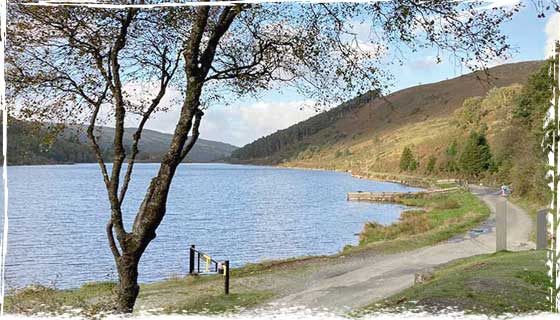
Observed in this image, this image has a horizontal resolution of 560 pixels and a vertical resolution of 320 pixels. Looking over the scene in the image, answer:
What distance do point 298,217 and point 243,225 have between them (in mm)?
6432

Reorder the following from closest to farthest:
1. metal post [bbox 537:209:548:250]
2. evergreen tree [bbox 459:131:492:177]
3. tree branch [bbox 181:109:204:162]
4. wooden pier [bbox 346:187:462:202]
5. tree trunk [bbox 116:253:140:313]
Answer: tree trunk [bbox 116:253:140:313]
tree branch [bbox 181:109:204:162]
metal post [bbox 537:209:548:250]
evergreen tree [bbox 459:131:492:177]
wooden pier [bbox 346:187:462:202]

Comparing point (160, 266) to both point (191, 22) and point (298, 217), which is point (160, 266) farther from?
point (298, 217)

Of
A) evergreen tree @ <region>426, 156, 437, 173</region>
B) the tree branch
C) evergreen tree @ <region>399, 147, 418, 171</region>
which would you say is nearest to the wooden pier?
evergreen tree @ <region>426, 156, 437, 173</region>

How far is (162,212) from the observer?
19.6 ft

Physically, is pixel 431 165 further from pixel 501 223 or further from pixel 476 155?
pixel 501 223

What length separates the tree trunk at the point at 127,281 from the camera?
19.5ft

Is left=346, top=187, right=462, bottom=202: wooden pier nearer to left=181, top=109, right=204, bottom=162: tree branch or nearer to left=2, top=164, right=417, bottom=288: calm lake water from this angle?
left=2, top=164, right=417, bottom=288: calm lake water

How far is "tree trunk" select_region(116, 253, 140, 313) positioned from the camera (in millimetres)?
5949

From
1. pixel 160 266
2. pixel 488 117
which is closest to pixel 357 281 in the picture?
pixel 160 266

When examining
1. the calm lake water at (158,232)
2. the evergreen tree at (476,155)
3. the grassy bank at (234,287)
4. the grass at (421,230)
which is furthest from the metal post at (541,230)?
the evergreen tree at (476,155)

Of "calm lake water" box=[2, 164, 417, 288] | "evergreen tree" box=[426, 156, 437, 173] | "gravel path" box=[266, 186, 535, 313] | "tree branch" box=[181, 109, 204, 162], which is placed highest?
"evergreen tree" box=[426, 156, 437, 173]

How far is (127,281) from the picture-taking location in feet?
19.7

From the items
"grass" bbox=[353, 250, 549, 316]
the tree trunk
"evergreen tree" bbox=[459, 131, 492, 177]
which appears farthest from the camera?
"evergreen tree" bbox=[459, 131, 492, 177]

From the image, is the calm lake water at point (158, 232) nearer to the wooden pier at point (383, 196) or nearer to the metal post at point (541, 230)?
the metal post at point (541, 230)
